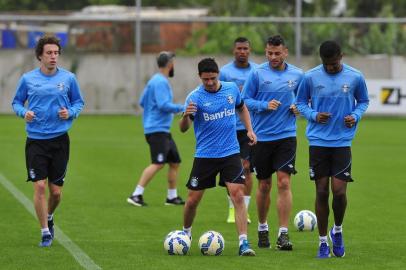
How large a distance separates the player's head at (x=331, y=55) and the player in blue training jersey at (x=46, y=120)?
2775 mm

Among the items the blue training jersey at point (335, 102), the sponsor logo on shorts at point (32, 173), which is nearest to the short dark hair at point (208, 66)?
the blue training jersey at point (335, 102)

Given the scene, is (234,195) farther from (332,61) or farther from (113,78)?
(113,78)

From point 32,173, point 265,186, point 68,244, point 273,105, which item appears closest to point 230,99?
point 273,105

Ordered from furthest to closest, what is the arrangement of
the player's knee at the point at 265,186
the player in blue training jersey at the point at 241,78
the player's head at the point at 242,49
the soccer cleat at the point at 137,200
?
the soccer cleat at the point at 137,200 → the player in blue training jersey at the point at 241,78 → the player's head at the point at 242,49 → the player's knee at the point at 265,186

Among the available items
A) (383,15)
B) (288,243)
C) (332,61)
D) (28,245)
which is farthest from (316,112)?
(383,15)

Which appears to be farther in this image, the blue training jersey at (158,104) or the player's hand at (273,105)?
the blue training jersey at (158,104)

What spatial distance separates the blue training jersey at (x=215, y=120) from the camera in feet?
37.5

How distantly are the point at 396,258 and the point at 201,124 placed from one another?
92.4 inches

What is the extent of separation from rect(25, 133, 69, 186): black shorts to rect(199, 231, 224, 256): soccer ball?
1.79m

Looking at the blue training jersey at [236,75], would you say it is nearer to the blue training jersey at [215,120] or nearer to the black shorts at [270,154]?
the black shorts at [270,154]

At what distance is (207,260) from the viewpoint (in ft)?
36.3

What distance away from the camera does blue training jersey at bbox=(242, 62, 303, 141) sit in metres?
12.2

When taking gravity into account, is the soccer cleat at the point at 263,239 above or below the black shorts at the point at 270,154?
below

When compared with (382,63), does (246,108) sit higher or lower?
higher
